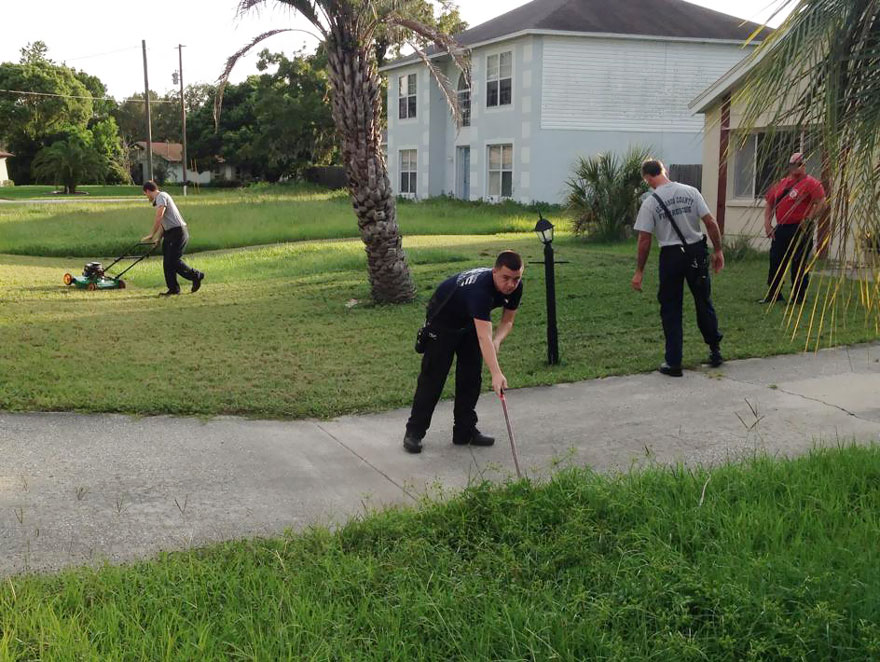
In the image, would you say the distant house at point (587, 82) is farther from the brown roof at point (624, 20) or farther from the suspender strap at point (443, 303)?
the suspender strap at point (443, 303)

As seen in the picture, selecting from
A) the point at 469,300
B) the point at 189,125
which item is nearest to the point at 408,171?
the point at 469,300

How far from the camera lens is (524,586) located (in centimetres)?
419

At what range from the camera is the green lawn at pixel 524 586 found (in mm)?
3631

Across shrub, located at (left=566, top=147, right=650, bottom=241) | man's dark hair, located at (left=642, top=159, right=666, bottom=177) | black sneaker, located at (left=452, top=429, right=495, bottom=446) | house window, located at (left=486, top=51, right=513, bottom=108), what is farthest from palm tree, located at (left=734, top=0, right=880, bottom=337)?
house window, located at (left=486, top=51, right=513, bottom=108)

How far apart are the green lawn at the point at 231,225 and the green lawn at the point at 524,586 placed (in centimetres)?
1768

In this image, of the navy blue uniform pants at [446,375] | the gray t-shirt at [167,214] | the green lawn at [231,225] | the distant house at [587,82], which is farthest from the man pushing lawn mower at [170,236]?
the distant house at [587,82]

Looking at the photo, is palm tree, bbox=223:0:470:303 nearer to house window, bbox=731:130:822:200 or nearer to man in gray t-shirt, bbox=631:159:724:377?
man in gray t-shirt, bbox=631:159:724:377

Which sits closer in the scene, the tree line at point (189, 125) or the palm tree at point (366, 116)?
the palm tree at point (366, 116)

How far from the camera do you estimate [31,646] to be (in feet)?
11.8

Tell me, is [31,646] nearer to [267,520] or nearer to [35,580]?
[35,580]

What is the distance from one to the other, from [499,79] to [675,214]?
25592 mm

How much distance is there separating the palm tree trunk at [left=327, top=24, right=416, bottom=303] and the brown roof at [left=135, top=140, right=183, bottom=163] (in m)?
88.3

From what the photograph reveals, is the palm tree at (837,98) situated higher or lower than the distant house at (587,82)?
lower

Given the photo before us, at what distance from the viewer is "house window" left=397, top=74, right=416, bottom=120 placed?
39594mm
